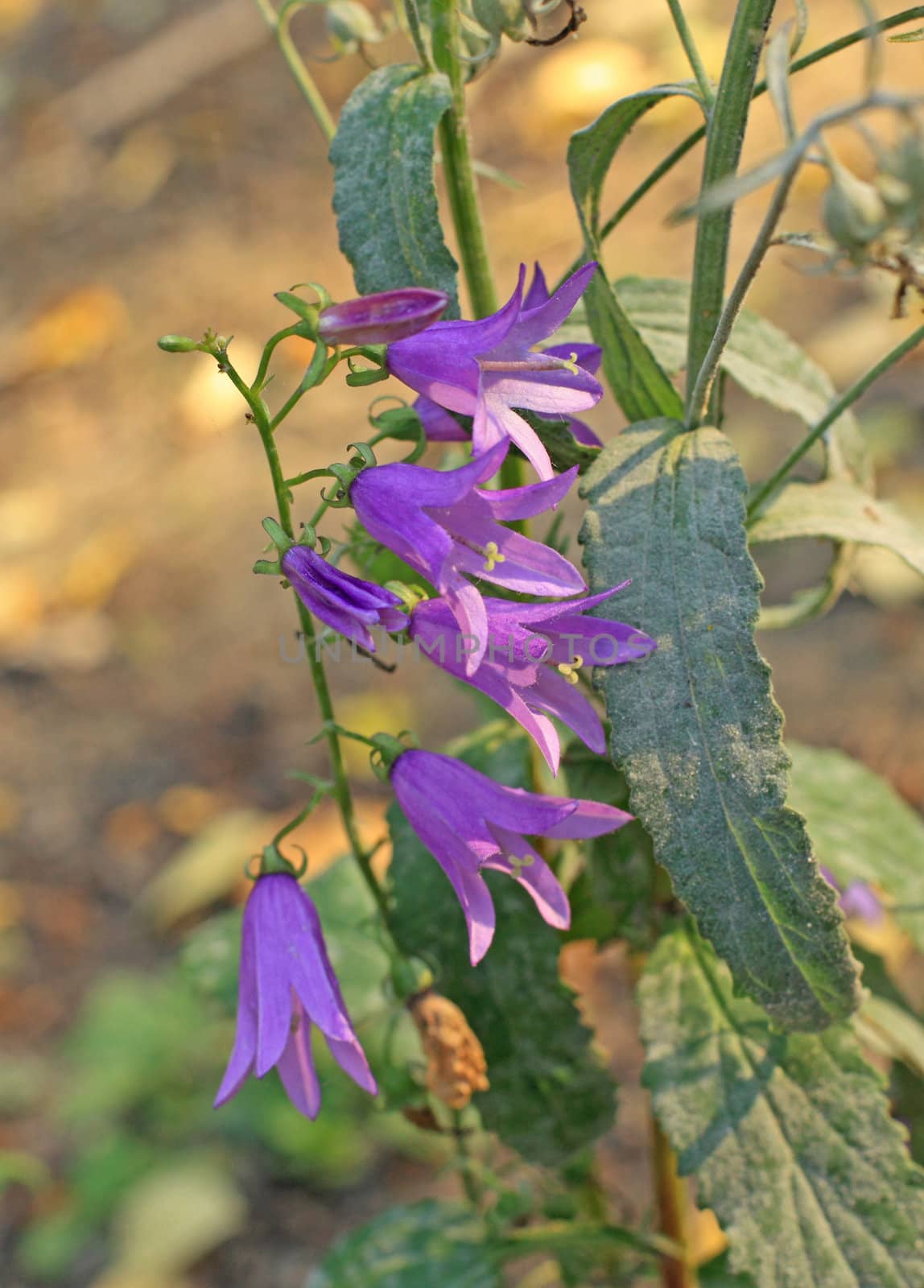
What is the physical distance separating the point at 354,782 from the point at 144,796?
48 cm

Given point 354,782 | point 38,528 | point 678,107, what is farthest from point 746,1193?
point 678,107

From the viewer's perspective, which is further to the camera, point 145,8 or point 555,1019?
point 145,8

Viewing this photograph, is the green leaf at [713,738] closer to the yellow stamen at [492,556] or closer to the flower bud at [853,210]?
the yellow stamen at [492,556]

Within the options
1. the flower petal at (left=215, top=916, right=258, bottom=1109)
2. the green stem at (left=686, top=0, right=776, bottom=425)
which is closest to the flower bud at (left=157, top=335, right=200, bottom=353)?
the green stem at (left=686, top=0, right=776, bottom=425)

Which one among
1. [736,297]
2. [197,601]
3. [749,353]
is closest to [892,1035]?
[749,353]

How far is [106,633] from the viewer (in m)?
3.21

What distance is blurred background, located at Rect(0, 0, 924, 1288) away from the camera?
2.25 metres

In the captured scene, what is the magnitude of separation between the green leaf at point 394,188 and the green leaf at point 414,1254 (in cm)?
114

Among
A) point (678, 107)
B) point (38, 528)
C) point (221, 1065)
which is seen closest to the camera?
point (221, 1065)

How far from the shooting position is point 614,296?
3.46 feet

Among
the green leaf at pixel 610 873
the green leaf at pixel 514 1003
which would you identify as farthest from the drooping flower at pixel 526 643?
the green leaf at pixel 514 1003

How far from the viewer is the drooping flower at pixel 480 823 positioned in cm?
104

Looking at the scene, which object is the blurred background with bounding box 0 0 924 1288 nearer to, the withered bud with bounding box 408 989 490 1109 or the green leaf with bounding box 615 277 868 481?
the withered bud with bounding box 408 989 490 1109

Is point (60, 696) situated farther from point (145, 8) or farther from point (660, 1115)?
point (145, 8)
